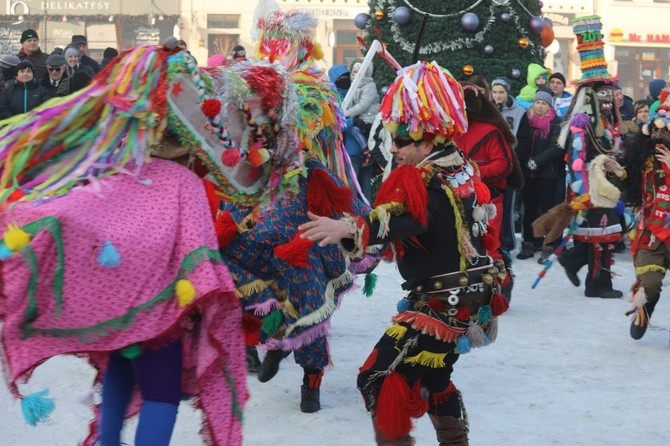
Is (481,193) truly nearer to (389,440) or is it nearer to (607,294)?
(389,440)

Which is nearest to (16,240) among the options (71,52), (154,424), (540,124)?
(154,424)

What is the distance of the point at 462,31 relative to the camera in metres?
11.6

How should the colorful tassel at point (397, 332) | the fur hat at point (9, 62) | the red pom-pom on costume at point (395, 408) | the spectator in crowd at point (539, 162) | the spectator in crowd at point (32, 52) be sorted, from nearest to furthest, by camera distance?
the red pom-pom on costume at point (395, 408), the colorful tassel at point (397, 332), the spectator in crowd at point (539, 162), the fur hat at point (9, 62), the spectator in crowd at point (32, 52)

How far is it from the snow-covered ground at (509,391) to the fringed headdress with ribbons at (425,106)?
164 centimetres

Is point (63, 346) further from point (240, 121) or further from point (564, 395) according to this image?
point (564, 395)

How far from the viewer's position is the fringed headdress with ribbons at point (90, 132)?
3426 millimetres

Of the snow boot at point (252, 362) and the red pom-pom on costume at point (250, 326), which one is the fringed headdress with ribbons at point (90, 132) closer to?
the red pom-pom on costume at point (250, 326)

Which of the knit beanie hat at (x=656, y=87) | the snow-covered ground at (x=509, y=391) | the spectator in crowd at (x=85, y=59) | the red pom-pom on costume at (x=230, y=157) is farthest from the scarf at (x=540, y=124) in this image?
the red pom-pom on costume at (x=230, y=157)

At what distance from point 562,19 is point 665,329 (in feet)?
84.7

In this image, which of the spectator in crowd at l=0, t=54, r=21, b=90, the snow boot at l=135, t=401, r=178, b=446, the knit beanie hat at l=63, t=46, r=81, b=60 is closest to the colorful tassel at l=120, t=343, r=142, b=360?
the snow boot at l=135, t=401, r=178, b=446

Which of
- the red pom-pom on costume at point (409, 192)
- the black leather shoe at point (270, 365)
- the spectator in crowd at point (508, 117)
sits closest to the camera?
the red pom-pom on costume at point (409, 192)

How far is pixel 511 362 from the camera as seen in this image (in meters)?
6.57

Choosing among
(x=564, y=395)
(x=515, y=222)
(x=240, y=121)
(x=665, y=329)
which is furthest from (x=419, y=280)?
(x=515, y=222)

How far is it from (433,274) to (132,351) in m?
1.27
